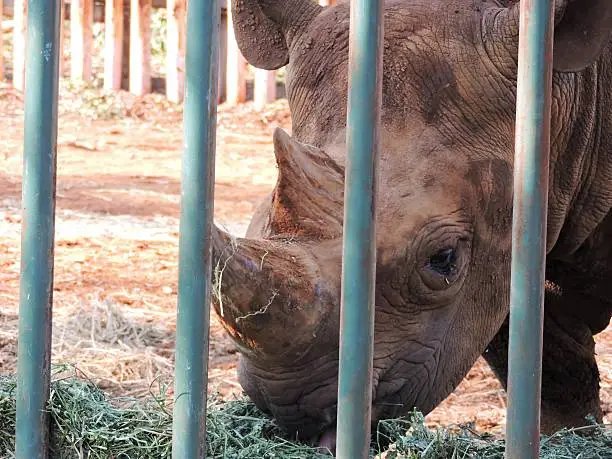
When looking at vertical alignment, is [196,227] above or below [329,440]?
above

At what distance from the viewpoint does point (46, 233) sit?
2350 mm

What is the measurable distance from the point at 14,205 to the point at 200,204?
7497 millimetres

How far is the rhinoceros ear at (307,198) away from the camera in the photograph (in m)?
3.02

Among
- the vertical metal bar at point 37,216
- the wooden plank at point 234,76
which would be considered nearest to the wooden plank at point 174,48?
the wooden plank at point 234,76

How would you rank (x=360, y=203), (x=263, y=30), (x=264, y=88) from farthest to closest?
(x=264, y=88)
(x=263, y=30)
(x=360, y=203)

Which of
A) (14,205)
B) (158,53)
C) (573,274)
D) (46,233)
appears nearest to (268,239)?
(46,233)

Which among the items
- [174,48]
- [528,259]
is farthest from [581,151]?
[174,48]

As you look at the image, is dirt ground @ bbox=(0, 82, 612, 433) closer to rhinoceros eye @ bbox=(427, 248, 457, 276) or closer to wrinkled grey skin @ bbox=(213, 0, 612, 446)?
wrinkled grey skin @ bbox=(213, 0, 612, 446)

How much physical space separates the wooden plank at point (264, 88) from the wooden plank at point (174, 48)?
830 mm

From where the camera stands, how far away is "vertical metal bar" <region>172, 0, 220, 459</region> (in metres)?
2.19

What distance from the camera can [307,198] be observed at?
3055 millimetres

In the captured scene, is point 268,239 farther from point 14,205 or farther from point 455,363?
point 14,205

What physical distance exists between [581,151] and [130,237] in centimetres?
515

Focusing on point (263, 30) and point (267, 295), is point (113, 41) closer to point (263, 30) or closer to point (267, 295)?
point (263, 30)
